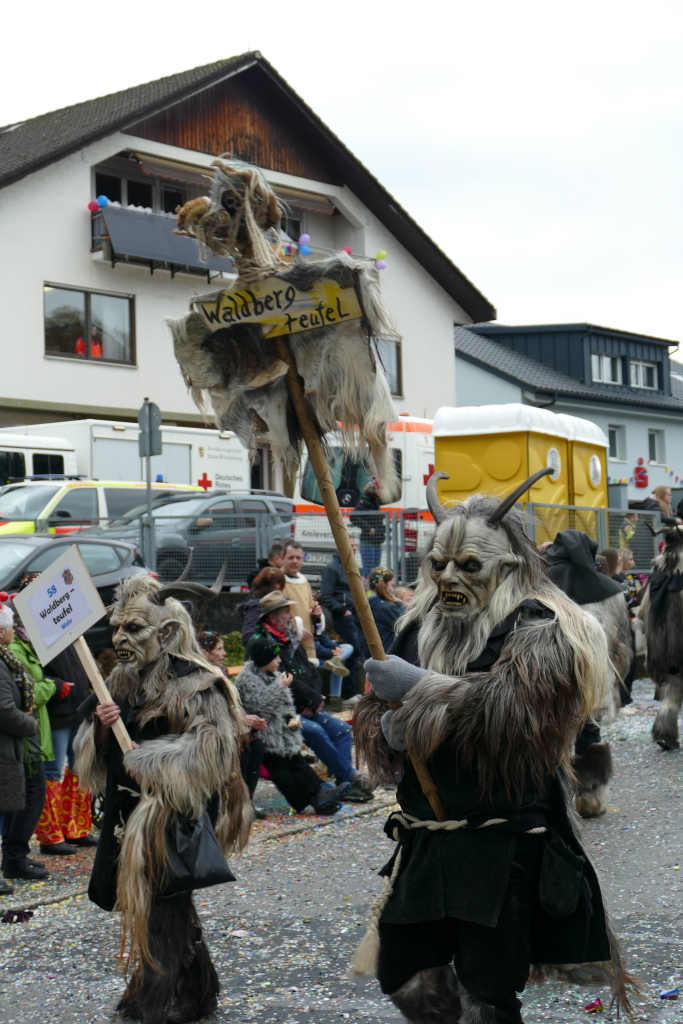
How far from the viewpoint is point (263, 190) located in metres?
3.38

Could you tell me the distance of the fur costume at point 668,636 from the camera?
9.23m

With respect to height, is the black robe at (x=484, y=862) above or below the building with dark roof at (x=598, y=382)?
below

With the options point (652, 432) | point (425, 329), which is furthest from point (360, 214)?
point (652, 432)

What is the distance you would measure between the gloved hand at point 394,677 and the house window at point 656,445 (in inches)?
1413

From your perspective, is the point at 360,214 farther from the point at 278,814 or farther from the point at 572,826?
the point at 572,826

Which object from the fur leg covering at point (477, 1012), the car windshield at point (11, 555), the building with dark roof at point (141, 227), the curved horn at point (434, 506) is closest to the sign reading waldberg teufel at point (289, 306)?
the curved horn at point (434, 506)

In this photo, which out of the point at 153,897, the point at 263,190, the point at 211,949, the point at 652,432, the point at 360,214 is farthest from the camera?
the point at 652,432

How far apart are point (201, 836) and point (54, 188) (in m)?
21.5

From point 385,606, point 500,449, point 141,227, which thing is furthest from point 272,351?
point 141,227

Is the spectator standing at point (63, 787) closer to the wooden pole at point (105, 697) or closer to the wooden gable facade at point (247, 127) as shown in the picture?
the wooden pole at point (105, 697)

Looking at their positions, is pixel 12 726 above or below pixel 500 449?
below

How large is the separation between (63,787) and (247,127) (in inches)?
889

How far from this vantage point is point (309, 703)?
7957 millimetres

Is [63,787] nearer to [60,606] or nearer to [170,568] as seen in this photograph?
[60,606]
